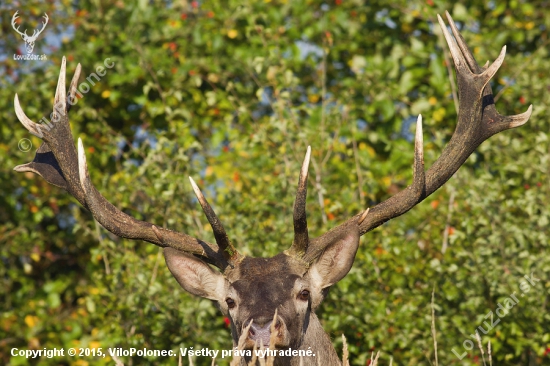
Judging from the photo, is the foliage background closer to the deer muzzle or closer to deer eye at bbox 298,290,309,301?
deer eye at bbox 298,290,309,301

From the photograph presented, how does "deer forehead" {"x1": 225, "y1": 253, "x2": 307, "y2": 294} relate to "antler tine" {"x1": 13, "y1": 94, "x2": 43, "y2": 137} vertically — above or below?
below

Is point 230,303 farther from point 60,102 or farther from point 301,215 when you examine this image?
point 60,102

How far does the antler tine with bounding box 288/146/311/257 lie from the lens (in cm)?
Result: 429

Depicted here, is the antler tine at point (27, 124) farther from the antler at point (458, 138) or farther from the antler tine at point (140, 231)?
the antler at point (458, 138)

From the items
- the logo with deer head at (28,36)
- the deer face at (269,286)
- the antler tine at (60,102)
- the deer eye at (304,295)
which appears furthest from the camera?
the logo with deer head at (28,36)

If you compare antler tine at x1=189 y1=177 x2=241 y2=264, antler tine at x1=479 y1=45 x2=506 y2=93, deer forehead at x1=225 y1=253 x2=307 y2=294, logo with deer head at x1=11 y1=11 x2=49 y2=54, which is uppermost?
logo with deer head at x1=11 y1=11 x2=49 y2=54

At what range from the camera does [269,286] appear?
13.8 feet

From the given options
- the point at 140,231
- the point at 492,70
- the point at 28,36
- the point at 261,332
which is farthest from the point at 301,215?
the point at 28,36

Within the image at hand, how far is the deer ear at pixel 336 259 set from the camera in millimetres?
4453

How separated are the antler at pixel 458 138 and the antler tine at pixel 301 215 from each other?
7 cm

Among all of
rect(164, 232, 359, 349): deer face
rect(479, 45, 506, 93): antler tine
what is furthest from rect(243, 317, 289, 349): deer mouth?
rect(479, 45, 506, 93): antler tine

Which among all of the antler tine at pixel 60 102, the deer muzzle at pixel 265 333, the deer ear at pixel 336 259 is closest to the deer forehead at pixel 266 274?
the deer ear at pixel 336 259

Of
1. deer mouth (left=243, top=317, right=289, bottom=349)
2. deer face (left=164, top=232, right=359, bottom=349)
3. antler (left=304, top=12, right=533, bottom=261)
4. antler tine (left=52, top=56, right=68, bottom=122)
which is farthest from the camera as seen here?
antler tine (left=52, top=56, right=68, bottom=122)

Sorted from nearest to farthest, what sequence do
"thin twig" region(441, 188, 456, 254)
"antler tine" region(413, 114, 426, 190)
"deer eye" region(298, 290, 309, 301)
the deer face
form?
1. the deer face
2. "deer eye" region(298, 290, 309, 301)
3. "antler tine" region(413, 114, 426, 190)
4. "thin twig" region(441, 188, 456, 254)
